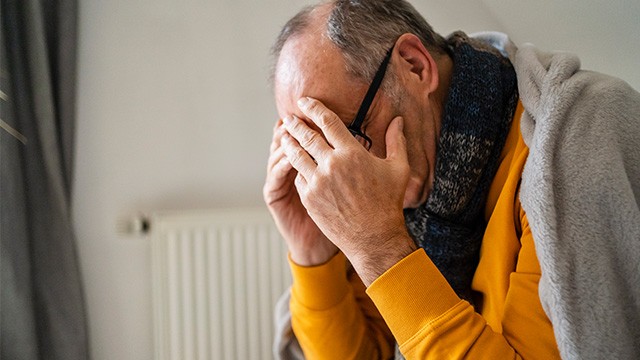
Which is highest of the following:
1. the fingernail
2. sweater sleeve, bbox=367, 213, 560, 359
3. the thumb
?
the fingernail

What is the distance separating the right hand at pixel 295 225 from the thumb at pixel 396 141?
269mm

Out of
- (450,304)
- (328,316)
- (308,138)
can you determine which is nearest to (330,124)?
(308,138)

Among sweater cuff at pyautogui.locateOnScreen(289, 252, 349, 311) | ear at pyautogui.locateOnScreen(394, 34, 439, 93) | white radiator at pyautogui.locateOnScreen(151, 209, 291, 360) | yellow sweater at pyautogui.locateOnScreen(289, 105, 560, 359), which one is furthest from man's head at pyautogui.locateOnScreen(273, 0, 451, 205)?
white radiator at pyautogui.locateOnScreen(151, 209, 291, 360)

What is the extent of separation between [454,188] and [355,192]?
194mm

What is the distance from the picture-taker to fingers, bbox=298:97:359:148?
0.80 meters

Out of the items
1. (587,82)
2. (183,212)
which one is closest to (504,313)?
(587,82)

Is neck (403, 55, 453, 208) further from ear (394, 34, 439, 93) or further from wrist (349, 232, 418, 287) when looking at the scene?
wrist (349, 232, 418, 287)

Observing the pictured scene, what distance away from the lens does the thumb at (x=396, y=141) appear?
823 millimetres

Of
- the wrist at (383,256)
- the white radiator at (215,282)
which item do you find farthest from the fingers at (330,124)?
the white radiator at (215,282)

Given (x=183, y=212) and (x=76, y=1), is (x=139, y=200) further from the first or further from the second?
(x=76, y=1)

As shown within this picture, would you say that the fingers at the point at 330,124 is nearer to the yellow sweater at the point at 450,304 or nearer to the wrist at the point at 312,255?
the yellow sweater at the point at 450,304

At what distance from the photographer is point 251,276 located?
1711 mm

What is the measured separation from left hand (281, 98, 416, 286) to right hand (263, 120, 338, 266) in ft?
0.81

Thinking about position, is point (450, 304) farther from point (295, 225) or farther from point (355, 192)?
point (295, 225)
